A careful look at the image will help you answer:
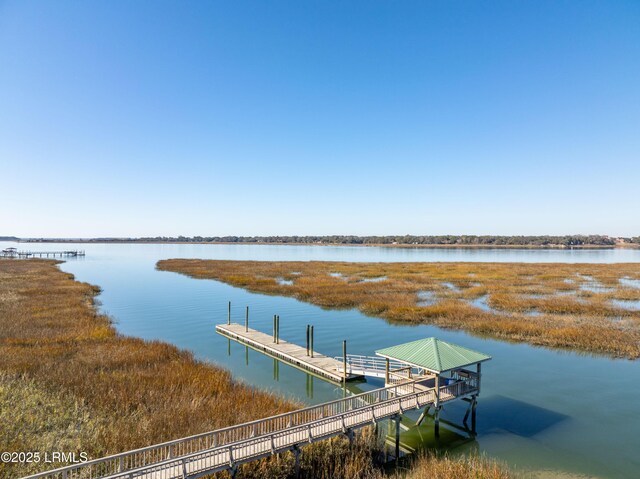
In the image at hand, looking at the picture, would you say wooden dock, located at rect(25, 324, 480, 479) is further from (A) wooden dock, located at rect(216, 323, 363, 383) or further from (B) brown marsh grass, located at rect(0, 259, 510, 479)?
(B) brown marsh grass, located at rect(0, 259, 510, 479)

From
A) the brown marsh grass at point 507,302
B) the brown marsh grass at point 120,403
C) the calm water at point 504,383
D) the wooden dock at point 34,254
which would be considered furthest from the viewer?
the wooden dock at point 34,254

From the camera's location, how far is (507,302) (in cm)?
4509

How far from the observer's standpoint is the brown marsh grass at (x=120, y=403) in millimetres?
13273

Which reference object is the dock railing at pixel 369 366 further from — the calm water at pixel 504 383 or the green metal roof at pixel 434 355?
the green metal roof at pixel 434 355

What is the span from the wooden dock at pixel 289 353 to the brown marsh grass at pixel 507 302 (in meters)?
14.2

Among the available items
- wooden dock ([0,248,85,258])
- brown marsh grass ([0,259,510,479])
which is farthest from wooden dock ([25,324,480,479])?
wooden dock ([0,248,85,258])

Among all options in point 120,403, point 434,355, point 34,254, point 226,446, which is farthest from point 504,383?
point 34,254

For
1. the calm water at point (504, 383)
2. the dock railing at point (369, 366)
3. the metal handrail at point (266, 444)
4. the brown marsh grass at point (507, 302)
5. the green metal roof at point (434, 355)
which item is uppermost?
the green metal roof at point (434, 355)

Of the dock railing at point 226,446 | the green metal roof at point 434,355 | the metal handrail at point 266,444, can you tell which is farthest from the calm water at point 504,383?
the dock railing at point 226,446

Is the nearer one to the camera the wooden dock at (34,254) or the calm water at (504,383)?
the calm water at (504,383)

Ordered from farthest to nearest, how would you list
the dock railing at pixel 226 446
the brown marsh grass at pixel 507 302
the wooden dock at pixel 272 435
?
the brown marsh grass at pixel 507 302
the wooden dock at pixel 272 435
the dock railing at pixel 226 446

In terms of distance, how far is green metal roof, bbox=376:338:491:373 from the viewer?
57.9 ft

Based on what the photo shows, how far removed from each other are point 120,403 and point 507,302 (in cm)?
4137

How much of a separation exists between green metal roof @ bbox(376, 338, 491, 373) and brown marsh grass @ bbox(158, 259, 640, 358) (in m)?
Result: 16.5
